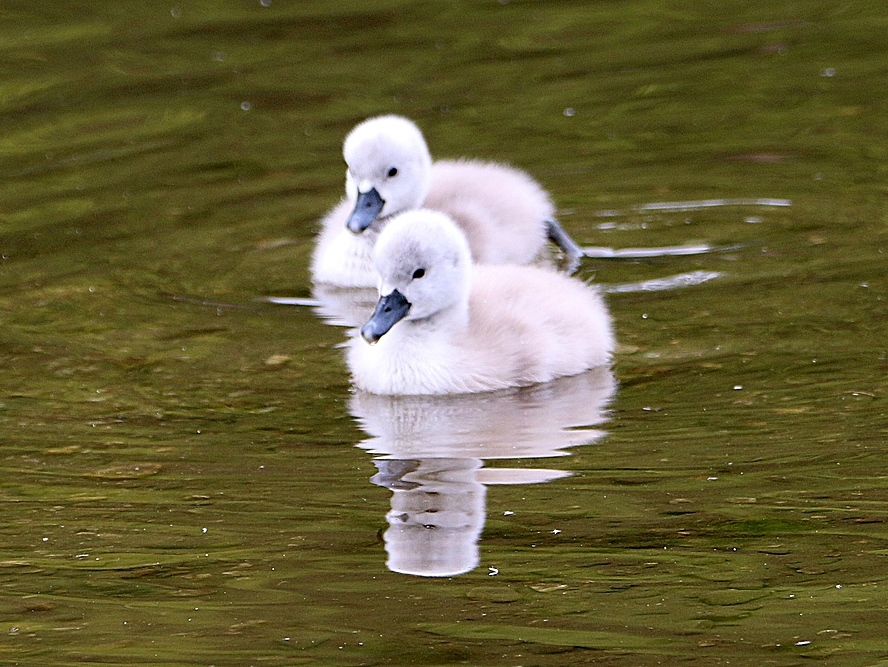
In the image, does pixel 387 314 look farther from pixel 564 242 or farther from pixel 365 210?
pixel 564 242

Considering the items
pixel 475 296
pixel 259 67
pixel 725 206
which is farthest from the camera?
pixel 259 67

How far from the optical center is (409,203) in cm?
626

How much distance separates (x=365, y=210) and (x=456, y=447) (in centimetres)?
194

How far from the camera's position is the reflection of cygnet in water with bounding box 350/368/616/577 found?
3707mm

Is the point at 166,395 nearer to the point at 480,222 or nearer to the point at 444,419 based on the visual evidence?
the point at 444,419

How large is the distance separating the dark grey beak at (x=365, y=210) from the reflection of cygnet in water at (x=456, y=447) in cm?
123

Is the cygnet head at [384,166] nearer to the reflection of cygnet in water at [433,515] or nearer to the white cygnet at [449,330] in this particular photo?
the white cygnet at [449,330]

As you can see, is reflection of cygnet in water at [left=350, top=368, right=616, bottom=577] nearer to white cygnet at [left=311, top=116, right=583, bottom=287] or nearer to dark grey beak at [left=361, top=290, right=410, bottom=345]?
dark grey beak at [left=361, top=290, right=410, bottom=345]

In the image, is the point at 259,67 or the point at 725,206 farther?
the point at 259,67

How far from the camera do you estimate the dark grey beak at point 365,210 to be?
6020 mm

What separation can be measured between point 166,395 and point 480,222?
5.35ft

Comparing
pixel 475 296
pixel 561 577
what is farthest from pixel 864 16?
pixel 561 577

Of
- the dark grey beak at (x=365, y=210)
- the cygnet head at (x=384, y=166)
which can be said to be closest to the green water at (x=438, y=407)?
the dark grey beak at (x=365, y=210)

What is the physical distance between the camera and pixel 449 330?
4996mm
